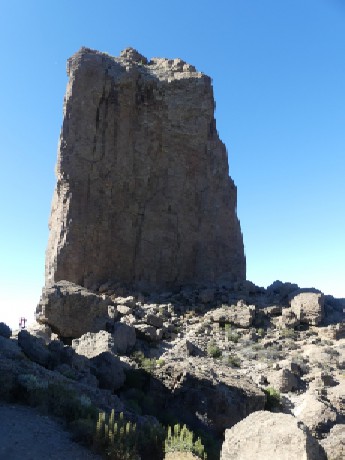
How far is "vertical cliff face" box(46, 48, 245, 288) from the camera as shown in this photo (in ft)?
90.0

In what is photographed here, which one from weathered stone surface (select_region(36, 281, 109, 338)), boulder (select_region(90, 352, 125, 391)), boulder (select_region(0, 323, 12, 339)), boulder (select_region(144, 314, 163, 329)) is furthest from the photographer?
boulder (select_region(144, 314, 163, 329))

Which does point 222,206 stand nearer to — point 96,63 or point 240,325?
point 240,325

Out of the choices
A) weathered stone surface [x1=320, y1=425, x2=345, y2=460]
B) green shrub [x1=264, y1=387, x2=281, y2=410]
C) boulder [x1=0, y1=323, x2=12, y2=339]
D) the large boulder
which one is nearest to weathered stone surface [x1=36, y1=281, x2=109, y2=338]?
boulder [x1=0, y1=323, x2=12, y2=339]

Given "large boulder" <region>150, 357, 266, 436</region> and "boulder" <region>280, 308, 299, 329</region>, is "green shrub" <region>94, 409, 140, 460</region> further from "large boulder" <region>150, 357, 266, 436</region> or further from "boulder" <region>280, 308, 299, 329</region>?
"boulder" <region>280, 308, 299, 329</region>

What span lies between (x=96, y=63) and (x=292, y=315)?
2098 cm

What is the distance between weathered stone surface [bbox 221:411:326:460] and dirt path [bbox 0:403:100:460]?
7.83 feet

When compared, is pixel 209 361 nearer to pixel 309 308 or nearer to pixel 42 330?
pixel 42 330

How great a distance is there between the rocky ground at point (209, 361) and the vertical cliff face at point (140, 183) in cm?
246

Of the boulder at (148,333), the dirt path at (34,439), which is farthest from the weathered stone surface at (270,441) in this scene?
the boulder at (148,333)

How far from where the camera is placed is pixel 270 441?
6094mm

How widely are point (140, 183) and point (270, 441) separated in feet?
80.6

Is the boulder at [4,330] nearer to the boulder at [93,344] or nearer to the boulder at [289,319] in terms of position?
the boulder at [93,344]

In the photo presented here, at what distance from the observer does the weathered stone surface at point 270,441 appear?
229 inches

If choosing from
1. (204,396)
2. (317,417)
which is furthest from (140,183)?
(317,417)
